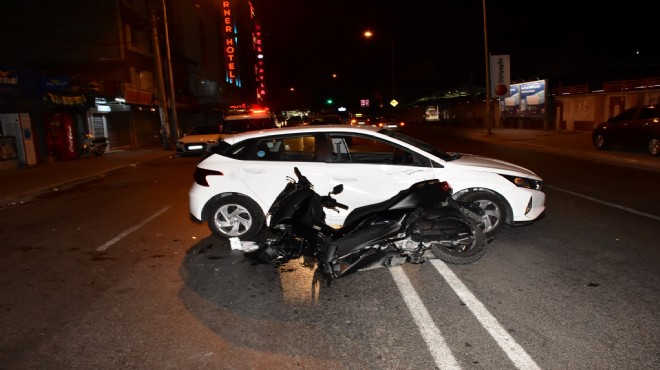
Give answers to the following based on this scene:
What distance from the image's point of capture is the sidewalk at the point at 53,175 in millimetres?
12250

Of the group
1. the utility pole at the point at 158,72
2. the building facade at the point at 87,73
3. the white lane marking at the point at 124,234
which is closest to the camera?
the white lane marking at the point at 124,234

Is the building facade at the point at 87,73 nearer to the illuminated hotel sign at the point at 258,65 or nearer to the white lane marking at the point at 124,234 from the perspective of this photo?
the white lane marking at the point at 124,234

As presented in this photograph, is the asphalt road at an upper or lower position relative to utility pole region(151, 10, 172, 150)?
lower

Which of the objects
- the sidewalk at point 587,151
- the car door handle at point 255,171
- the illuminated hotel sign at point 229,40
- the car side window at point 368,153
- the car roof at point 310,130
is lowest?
the sidewalk at point 587,151

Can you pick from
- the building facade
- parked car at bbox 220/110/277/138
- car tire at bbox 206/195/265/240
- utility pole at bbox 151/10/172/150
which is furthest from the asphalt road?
utility pole at bbox 151/10/172/150

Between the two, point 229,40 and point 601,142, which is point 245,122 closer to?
point 601,142

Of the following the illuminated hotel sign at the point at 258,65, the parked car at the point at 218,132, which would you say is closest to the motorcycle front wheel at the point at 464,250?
the parked car at the point at 218,132

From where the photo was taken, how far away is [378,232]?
495 cm

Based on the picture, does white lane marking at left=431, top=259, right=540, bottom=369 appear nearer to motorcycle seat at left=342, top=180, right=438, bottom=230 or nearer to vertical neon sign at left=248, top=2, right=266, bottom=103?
motorcycle seat at left=342, top=180, right=438, bottom=230

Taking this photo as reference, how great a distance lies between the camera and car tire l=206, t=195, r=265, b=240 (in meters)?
6.72

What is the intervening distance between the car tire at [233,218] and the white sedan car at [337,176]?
0.05ft

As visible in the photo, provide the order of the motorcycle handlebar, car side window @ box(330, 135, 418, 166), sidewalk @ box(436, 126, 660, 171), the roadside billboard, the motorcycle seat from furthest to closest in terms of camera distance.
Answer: the roadside billboard
sidewalk @ box(436, 126, 660, 171)
car side window @ box(330, 135, 418, 166)
the motorcycle handlebar
the motorcycle seat

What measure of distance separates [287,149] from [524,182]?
3303 millimetres

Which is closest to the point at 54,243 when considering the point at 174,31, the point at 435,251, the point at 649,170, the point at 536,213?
the point at 435,251
